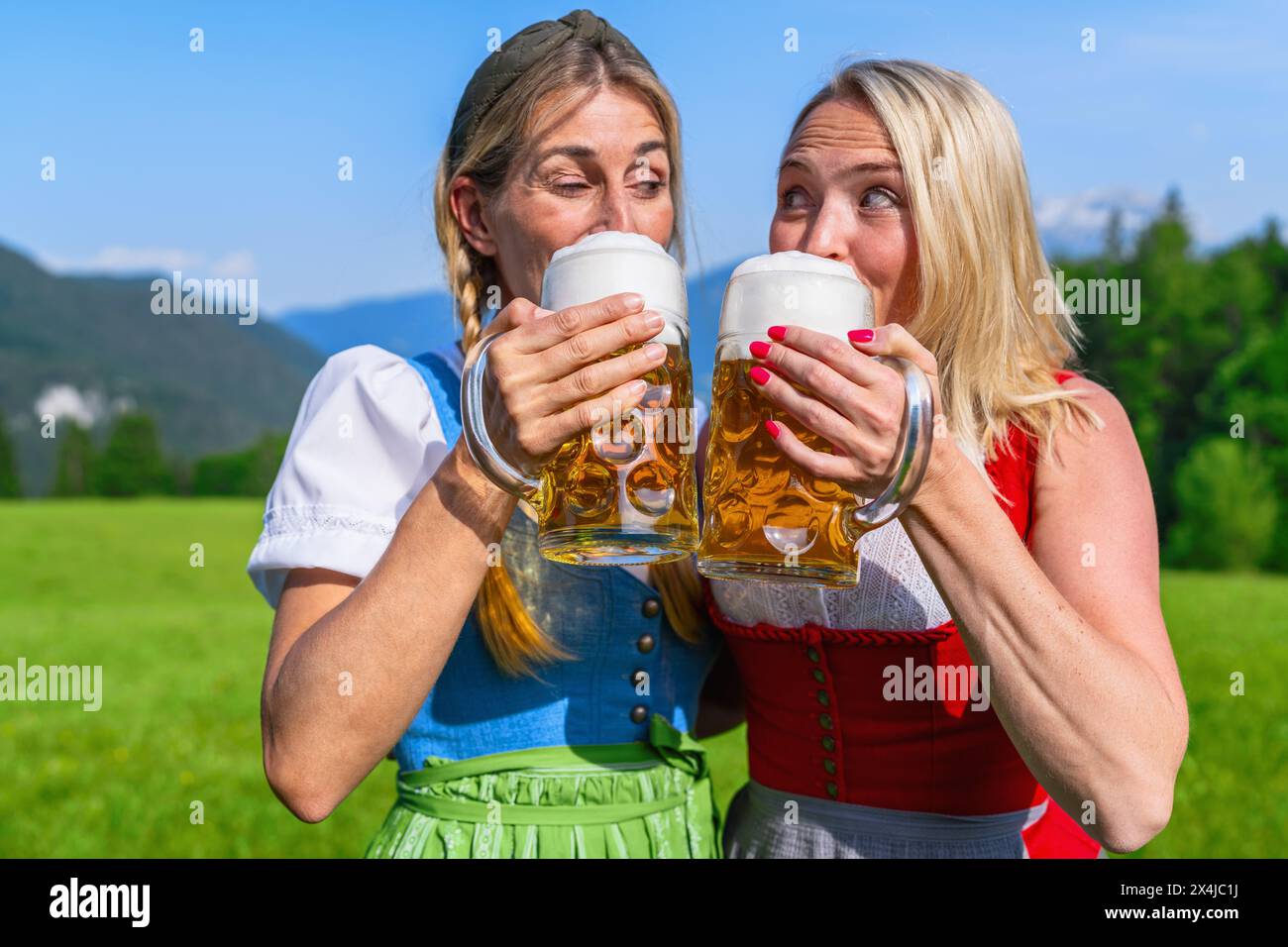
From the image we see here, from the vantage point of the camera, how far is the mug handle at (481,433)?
1583mm

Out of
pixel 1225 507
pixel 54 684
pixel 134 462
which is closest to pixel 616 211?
pixel 54 684

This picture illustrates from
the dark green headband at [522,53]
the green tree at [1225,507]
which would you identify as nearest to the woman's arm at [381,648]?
the dark green headband at [522,53]

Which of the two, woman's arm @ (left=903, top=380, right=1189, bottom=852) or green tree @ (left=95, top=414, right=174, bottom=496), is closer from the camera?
woman's arm @ (left=903, top=380, right=1189, bottom=852)

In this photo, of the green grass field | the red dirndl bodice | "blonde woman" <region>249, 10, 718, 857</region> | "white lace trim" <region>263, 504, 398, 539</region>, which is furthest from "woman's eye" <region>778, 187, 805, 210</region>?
the green grass field

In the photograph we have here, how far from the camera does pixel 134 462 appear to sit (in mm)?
74500

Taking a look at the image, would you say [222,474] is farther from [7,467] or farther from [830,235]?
[830,235]

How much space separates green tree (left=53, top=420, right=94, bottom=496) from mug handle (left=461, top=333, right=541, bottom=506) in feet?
256

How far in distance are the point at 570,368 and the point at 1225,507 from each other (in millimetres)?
49663

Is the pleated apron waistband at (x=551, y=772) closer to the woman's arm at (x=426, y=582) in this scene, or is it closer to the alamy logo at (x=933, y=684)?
the woman's arm at (x=426, y=582)

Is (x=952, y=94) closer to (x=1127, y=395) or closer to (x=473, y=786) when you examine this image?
(x=473, y=786)

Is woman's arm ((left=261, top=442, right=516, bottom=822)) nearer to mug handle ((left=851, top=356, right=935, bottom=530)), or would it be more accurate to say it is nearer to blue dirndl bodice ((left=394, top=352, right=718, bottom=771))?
blue dirndl bodice ((left=394, top=352, right=718, bottom=771))

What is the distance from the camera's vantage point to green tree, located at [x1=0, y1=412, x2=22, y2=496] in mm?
72875

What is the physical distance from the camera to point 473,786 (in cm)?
212
